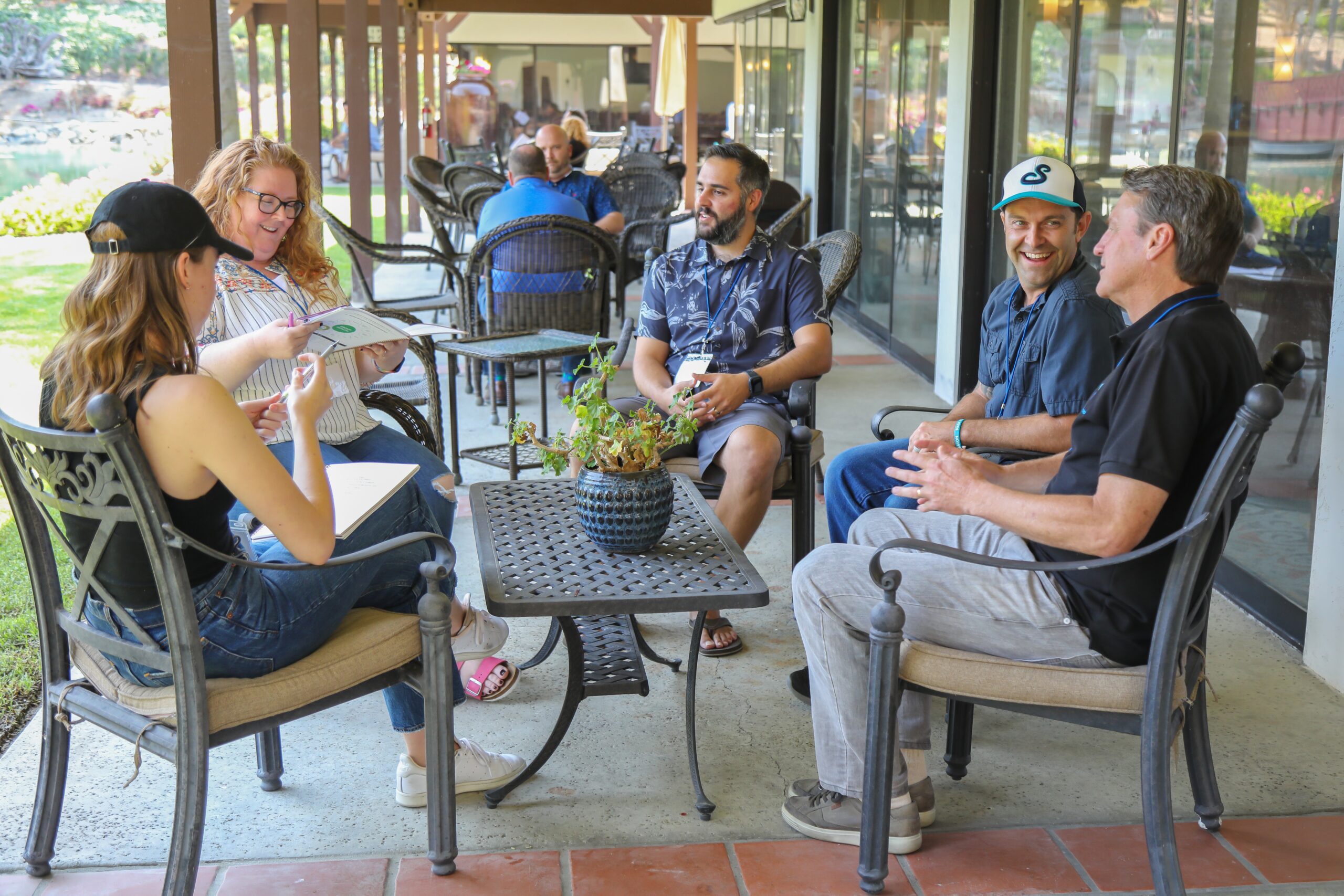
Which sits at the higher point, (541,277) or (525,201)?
(525,201)

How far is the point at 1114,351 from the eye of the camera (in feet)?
8.39

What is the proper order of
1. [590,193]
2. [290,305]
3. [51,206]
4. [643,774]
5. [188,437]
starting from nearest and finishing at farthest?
1. [188,437]
2. [643,774]
3. [290,305]
4. [590,193]
5. [51,206]

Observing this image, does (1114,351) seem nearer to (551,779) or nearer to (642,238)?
(551,779)

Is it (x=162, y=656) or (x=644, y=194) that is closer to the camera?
(x=162, y=656)

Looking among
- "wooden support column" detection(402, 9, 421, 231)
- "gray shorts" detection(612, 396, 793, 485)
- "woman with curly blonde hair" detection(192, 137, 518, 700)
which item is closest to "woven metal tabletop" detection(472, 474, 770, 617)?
"woman with curly blonde hair" detection(192, 137, 518, 700)

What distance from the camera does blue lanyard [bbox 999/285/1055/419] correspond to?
2719mm

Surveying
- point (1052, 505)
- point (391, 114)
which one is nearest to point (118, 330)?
point (1052, 505)

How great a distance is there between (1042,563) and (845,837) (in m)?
0.68

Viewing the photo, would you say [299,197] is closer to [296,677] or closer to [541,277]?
[296,677]


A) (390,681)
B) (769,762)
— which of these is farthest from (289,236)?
(769,762)

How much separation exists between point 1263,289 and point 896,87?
438cm

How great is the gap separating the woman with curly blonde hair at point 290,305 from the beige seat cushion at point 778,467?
609 millimetres

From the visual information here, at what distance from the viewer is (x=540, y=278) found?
16.9ft

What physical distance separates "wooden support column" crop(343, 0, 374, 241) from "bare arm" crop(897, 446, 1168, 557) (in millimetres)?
7809
